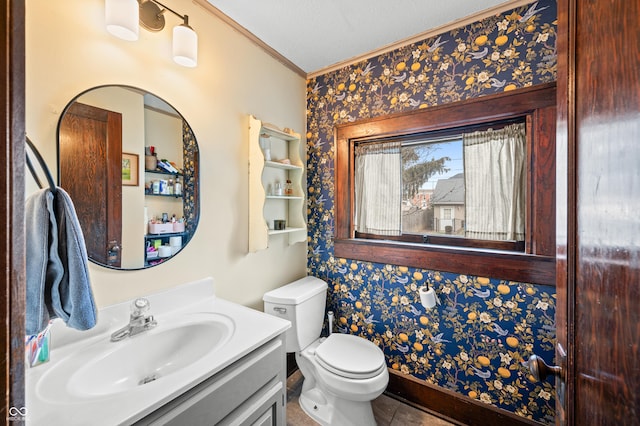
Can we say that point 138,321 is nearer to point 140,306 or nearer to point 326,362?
point 140,306

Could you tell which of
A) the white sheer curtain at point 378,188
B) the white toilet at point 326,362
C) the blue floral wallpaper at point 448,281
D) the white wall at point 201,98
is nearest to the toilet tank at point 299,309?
the white toilet at point 326,362

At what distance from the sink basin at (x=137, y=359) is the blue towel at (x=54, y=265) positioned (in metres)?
0.20

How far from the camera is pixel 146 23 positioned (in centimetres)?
117

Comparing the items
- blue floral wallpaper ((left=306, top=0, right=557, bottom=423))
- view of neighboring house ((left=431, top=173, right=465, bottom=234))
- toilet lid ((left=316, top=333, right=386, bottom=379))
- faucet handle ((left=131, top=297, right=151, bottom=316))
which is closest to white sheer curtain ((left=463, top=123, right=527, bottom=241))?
view of neighboring house ((left=431, top=173, right=465, bottom=234))

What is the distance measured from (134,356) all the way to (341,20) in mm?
1963

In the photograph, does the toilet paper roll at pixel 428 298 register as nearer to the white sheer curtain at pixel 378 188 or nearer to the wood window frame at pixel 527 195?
the wood window frame at pixel 527 195

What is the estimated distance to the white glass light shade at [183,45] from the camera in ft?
3.95

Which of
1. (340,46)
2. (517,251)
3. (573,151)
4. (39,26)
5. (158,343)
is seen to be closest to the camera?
(573,151)

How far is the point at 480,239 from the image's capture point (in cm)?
159

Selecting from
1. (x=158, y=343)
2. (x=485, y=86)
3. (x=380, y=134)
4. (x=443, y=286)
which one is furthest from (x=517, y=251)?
(x=158, y=343)

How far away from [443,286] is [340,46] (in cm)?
171

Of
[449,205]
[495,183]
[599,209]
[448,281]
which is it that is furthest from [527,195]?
[599,209]

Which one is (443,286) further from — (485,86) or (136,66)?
(136,66)

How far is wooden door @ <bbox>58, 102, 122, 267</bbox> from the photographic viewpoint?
0.99 metres
